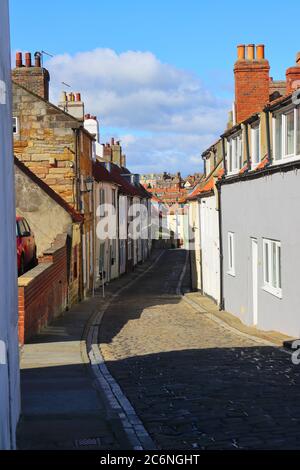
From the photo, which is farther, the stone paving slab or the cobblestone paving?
the stone paving slab

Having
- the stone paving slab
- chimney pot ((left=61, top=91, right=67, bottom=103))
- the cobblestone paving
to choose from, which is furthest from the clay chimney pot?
chimney pot ((left=61, top=91, right=67, bottom=103))

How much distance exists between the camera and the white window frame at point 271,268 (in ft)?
54.9

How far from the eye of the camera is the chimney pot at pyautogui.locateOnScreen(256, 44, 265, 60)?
78.2 feet

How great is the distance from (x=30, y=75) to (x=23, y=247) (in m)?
11.7

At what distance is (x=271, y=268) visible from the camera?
1750 centimetres

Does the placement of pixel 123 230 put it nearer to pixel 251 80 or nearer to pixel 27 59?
pixel 27 59

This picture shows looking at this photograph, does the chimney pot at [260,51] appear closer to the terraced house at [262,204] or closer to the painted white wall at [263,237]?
the terraced house at [262,204]

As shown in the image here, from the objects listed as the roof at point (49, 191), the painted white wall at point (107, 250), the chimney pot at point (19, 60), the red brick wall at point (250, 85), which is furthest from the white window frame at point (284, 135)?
the painted white wall at point (107, 250)

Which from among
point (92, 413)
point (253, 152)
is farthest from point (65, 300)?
point (92, 413)

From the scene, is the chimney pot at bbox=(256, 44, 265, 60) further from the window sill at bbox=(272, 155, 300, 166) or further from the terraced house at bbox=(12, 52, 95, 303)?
the window sill at bbox=(272, 155, 300, 166)

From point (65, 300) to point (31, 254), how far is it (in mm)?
1994

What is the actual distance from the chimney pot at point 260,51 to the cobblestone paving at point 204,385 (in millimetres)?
10571

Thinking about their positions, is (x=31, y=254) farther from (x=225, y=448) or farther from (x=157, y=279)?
(x=157, y=279)

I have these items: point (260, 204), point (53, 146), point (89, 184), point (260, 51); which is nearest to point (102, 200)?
point (89, 184)
